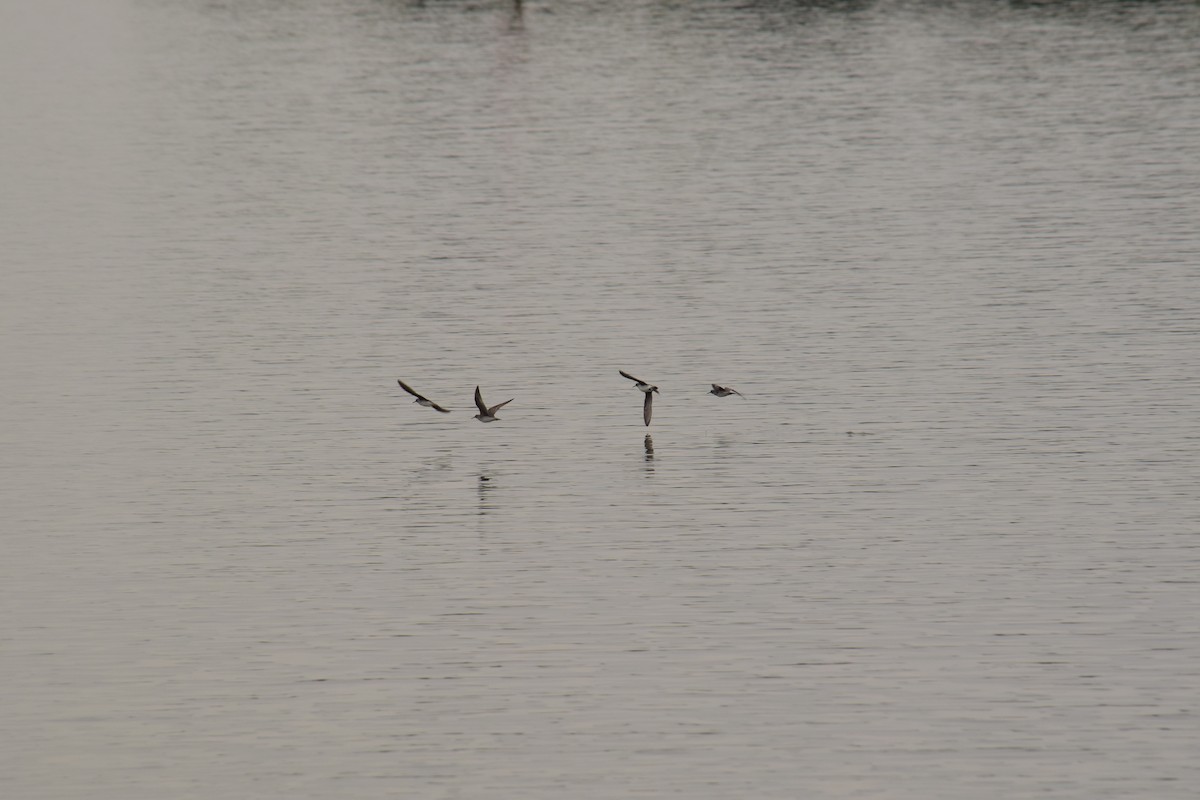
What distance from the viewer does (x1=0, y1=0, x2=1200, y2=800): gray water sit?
78.3 feet

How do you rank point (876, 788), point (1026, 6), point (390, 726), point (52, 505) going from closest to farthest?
point (876, 788) < point (390, 726) < point (52, 505) < point (1026, 6)

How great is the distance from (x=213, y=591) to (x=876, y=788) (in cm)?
1097

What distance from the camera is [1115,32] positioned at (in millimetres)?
109875

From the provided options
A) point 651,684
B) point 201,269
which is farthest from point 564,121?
point 651,684

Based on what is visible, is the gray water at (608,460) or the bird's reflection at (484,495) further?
the bird's reflection at (484,495)

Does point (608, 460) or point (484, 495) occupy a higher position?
point (484, 495)

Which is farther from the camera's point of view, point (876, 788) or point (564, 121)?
point (564, 121)

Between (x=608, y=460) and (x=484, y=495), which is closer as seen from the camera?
(x=484, y=495)

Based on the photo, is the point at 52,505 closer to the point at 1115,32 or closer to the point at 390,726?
the point at 390,726

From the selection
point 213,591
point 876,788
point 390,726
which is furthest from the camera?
point 213,591

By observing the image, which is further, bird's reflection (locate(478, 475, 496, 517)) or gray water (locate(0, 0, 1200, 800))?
bird's reflection (locate(478, 475, 496, 517))

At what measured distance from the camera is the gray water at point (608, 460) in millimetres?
23859

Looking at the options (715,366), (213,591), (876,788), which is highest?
(876,788)

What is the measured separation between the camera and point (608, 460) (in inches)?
1412
